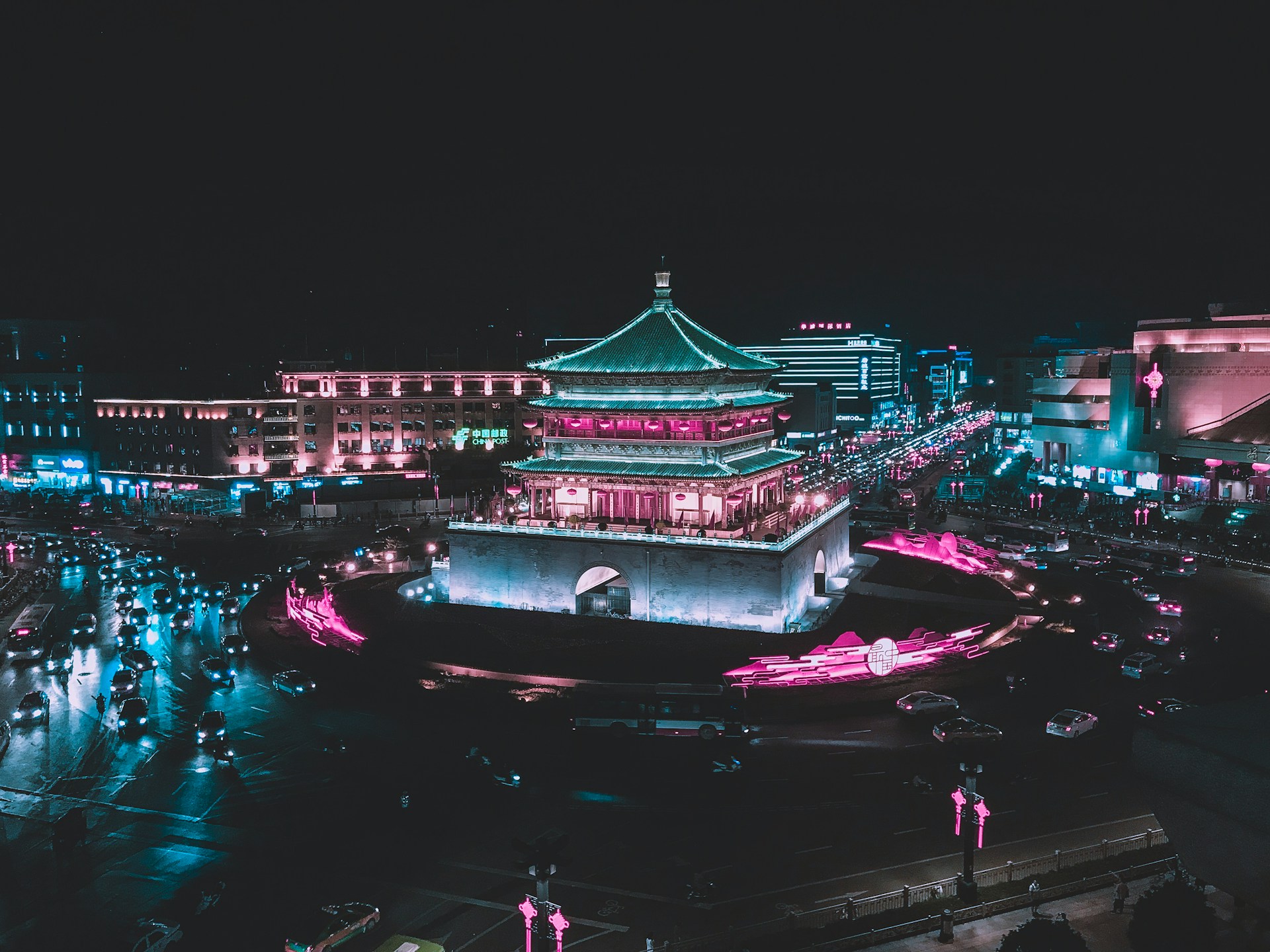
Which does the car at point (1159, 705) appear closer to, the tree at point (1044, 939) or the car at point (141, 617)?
the tree at point (1044, 939)

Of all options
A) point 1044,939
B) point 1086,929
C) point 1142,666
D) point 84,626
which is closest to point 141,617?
point 84,626

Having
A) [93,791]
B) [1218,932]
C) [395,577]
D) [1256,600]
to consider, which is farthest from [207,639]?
[1256,600]

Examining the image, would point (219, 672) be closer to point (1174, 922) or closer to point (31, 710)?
point (31, 710)

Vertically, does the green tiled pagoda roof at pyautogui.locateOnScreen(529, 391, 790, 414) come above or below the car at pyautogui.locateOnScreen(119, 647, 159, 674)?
above

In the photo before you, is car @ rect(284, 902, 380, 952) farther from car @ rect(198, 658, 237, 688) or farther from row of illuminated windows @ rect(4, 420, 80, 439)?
row of illuminated windows @ rect(4, 420, 80, 439)

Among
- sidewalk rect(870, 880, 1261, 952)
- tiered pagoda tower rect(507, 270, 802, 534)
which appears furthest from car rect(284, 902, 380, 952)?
tiered pagoda tower rect(507, 270, 802, 534)

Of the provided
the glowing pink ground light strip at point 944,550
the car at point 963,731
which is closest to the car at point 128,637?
the car at point 963,731

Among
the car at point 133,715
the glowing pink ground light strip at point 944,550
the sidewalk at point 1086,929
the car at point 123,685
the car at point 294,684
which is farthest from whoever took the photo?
the glowing pink ground light strip at point 944,550
